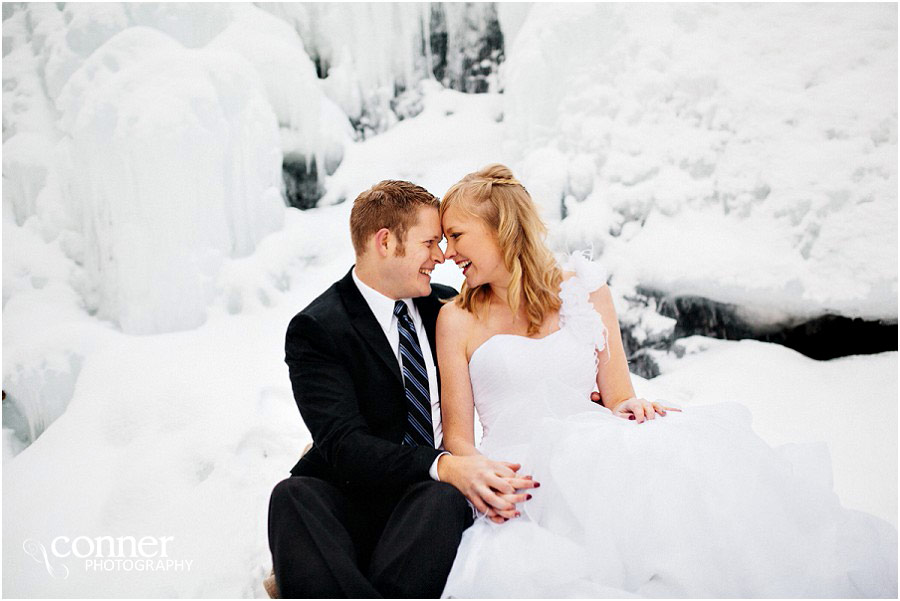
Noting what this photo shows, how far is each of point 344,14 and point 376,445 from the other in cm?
222

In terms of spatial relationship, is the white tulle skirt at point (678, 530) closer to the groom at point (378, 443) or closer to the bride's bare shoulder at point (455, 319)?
the groom at point (378, 443)

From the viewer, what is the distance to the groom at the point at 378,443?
1030mm

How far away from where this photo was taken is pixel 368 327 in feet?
4.32

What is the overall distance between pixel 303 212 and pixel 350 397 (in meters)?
1.57

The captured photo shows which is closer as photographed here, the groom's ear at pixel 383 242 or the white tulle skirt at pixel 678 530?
the white tulle skirt at pixel 678 530

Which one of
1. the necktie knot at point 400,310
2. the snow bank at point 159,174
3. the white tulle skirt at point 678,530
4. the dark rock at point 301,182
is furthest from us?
the dark rock at point 301,182

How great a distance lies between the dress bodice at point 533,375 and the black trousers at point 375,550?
31 centimetres

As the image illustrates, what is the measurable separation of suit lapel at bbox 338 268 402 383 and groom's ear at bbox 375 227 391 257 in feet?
0.36

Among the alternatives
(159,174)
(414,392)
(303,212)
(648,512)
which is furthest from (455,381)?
(159,174)

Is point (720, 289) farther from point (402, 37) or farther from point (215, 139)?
point (215, 139)

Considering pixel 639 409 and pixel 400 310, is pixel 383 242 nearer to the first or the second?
pixel 400 310

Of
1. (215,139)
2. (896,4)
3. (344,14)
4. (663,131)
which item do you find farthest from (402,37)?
(896,4)

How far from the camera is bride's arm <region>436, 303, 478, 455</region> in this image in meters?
1.38

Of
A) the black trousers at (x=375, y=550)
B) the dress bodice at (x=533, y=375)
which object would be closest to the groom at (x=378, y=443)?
the black trousers at (x=375, y=550)
